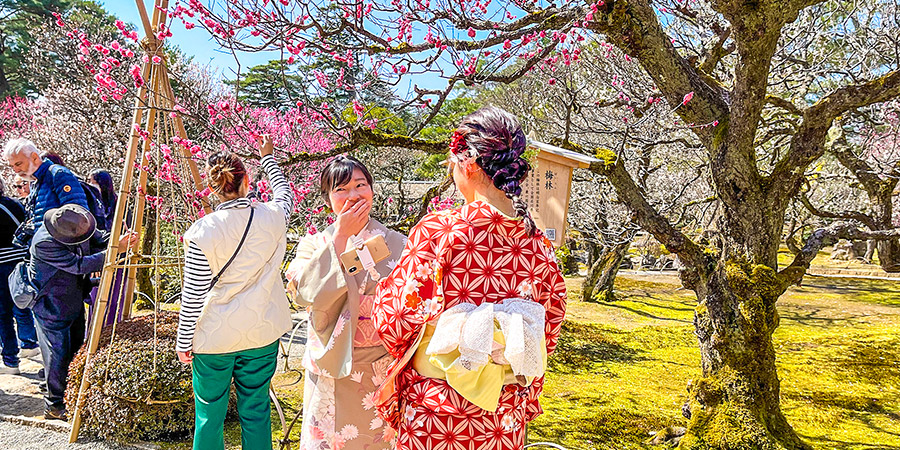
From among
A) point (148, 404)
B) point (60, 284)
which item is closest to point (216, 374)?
point (148, 404)

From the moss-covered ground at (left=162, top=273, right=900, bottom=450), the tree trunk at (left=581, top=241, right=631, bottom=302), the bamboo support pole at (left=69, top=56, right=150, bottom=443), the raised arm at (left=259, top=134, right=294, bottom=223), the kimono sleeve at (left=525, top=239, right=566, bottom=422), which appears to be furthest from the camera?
the tree trunk at (left=581, top=241, right=631, bottom=302)

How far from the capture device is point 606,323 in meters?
8.53

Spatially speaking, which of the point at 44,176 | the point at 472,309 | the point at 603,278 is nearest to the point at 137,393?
the point at 44,176

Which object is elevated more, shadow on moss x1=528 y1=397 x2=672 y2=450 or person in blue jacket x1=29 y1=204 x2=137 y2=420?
person in blue jacket x1=29 y1=204 x2=137 y2=420

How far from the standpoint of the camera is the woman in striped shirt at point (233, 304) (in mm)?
2352

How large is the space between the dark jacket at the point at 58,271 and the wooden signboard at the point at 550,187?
303 cm

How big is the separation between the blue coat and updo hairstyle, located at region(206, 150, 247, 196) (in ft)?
6.06

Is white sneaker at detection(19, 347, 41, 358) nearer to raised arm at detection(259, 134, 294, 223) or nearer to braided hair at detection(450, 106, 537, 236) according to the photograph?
raised arm at detection(259, 134, 294, 223)

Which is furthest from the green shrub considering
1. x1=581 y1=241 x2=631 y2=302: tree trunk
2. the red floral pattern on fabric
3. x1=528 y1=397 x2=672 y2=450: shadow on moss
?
x1=581 y1=241 x2=631 y2=302: tree trunk

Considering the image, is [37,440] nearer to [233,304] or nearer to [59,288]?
[59,288]

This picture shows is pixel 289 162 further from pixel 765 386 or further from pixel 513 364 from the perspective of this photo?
pixel 765 386

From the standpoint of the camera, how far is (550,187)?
2906mm

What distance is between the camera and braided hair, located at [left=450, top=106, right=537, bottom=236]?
170 centimetres

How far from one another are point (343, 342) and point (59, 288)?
8.60 feet
